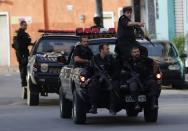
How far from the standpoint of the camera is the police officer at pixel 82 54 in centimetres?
1731

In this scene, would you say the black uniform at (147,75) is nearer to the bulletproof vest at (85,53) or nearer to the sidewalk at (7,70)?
the bulletproof vest at (85,53)

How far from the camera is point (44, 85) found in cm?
2150

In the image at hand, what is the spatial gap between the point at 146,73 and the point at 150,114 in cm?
88

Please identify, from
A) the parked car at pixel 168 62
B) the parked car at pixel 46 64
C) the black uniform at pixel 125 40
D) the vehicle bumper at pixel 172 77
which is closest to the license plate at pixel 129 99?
the black uniform at pixel 125 40

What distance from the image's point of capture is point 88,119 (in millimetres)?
17984

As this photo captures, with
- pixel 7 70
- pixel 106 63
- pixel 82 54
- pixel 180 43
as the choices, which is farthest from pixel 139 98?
pixel 7 70

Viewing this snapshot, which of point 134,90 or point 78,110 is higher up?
point 134,90

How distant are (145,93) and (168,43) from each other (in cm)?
1292

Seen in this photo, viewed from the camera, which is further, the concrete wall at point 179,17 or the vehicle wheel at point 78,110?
the concrete wall at point 179,17

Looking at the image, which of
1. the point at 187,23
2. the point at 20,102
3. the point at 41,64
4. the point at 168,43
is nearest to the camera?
the point at 41,64

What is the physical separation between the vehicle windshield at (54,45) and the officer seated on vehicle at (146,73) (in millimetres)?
6457

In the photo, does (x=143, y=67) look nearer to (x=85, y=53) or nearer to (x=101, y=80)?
(x=101, y=80)

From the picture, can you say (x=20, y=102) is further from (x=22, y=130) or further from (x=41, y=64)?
(x=22, y=130)

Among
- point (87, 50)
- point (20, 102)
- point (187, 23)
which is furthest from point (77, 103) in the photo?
point (187, 23)
